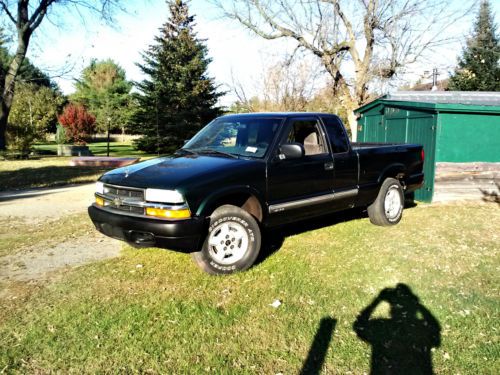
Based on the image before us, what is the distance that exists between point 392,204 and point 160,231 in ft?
14.3

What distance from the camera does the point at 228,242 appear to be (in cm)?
469

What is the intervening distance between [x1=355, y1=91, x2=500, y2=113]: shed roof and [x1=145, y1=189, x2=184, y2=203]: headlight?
22.2ft

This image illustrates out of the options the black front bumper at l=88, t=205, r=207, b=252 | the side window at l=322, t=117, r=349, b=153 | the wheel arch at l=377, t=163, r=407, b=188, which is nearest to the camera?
the black front bumper at l=88, t=205, r=207, b=252

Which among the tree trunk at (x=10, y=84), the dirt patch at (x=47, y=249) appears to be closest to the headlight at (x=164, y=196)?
the dirt patch at (x=47, y=249)

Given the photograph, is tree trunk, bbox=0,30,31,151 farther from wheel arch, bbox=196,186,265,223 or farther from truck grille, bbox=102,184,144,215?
wheel arch, bbox=196,186,265,223

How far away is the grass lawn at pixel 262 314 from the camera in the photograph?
311cm

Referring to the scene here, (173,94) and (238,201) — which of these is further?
(173,94)

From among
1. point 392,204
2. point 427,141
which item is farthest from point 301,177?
point 427,141

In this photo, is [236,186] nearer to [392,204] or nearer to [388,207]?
[388,207]

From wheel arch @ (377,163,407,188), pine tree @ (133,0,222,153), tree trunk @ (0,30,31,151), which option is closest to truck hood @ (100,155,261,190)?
wheel arch @ (377,163,407,188)

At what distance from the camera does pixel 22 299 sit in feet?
13.7

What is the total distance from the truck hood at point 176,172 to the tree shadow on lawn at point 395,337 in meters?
1.89

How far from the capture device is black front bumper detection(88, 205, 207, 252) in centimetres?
422

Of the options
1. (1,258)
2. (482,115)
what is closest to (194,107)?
(482,115)
